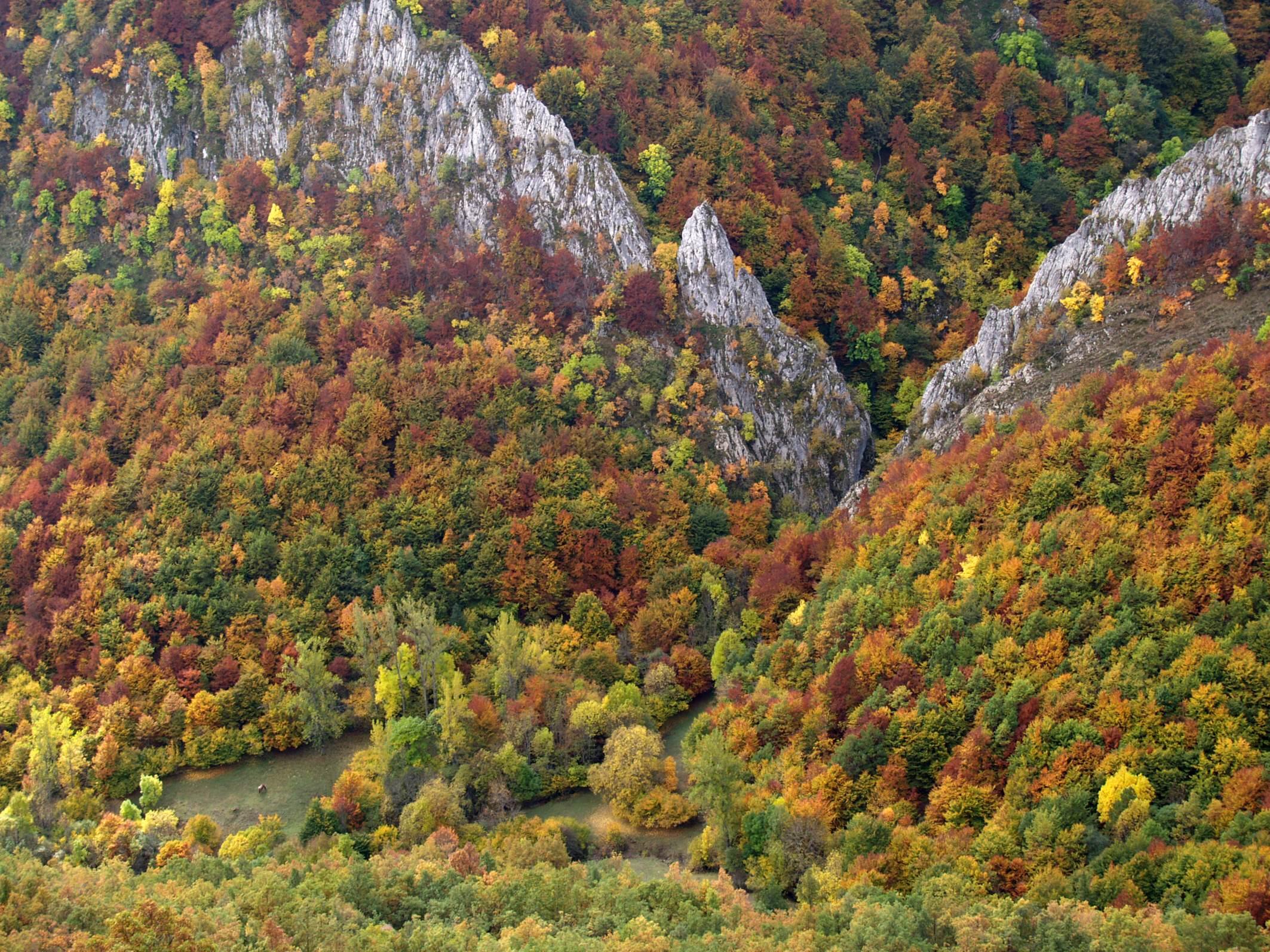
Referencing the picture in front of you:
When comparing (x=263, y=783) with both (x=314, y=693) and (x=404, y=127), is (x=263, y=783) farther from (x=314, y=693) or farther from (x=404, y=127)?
(x=404, y=127)

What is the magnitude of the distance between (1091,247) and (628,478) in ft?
107

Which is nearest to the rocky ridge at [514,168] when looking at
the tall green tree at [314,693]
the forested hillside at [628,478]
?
the forested hillside at [628,478]

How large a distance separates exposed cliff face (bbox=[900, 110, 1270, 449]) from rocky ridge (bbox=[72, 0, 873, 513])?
8824 millimetres

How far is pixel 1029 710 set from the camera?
68375 millimetres

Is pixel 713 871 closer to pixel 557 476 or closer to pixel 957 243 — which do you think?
pixel 557 476

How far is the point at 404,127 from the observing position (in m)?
107

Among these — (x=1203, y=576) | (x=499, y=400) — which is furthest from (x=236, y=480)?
(x=1203, y=576)

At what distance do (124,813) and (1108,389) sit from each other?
190 ft

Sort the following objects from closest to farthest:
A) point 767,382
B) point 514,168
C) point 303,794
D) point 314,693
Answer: point 303,794 < point 314,693 < point 767,382 < point 514,168

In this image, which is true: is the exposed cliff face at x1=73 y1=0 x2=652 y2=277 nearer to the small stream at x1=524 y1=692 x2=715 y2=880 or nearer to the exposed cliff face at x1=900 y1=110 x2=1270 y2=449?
the exposed cliff face at x1=900 y1=110 x2=1270 y2=449

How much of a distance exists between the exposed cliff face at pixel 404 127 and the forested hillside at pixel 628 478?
14.0 inches

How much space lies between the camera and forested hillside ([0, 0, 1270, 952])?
63375 millimetres

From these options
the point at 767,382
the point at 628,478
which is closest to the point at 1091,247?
the point at 767,382

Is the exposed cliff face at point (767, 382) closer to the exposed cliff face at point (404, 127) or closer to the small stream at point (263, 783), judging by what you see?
the exposed cliff face at point (404, 127)
